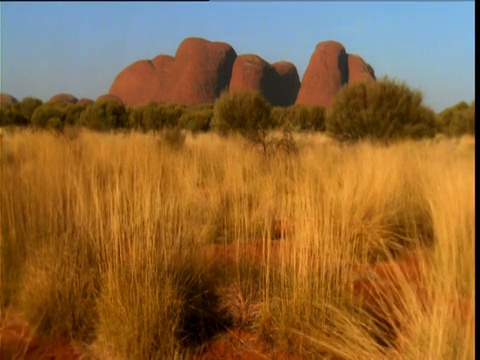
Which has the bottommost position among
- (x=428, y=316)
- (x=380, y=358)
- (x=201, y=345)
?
(x=201, y=345)

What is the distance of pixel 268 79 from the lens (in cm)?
2212

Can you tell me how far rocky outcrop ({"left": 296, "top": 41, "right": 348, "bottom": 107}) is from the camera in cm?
1501

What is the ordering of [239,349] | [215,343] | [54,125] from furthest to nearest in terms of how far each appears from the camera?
1. [54,125]
2. [215,343]
3. [239,349]

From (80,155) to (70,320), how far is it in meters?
7.06

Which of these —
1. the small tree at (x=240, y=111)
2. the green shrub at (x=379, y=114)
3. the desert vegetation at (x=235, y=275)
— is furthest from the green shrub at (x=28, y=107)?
the desert vegetation at (x=235, y=275)

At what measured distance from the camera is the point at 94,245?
198 inches

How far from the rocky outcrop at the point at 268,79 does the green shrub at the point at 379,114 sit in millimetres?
2075

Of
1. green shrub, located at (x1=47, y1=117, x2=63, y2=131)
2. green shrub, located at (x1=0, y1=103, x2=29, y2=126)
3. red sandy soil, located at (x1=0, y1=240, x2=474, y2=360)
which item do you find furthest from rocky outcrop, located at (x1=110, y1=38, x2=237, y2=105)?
red sandy soil, located at (x1=0, y1=240, x2=474, y2=360)

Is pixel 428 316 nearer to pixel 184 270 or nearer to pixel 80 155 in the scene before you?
pixel 184 270

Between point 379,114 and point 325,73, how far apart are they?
258 centimetres

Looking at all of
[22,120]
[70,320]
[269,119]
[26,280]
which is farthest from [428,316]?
[22,120]

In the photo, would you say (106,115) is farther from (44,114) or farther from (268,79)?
(268,79)

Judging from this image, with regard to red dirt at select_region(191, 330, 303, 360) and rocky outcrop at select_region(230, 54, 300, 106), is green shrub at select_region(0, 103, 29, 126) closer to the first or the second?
rocky outcrop at select_region(230, 54, 300, 106)

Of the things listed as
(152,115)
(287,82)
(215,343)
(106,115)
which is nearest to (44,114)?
(106,115)
